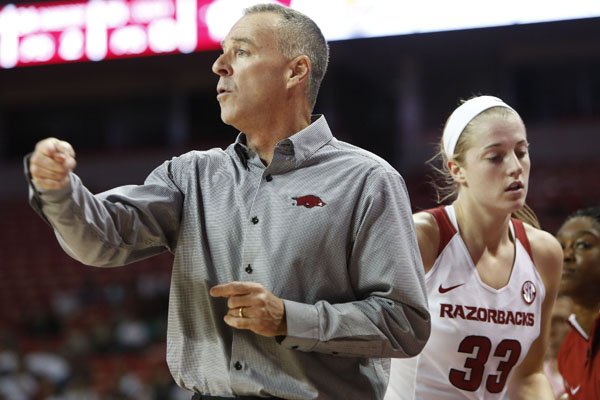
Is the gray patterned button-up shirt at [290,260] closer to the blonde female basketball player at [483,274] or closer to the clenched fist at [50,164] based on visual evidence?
the clenched fist at [50,164]

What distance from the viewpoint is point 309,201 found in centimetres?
231

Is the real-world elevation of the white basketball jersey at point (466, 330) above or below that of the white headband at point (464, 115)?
below

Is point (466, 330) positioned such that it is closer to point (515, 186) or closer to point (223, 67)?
point (515, 186)

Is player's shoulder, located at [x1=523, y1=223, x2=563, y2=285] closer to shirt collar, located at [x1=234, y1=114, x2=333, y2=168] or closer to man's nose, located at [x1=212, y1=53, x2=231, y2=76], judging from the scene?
shirt collar, located at [x1=234, y1=114, x2=333, y2=168]

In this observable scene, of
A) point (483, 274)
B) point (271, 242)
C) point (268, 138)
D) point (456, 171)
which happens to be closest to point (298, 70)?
point (268, 138)

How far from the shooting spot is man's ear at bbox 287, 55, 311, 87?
8.18 ft

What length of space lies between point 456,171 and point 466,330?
21.7 inches

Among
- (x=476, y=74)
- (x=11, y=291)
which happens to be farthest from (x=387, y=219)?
(x=476, y=74)

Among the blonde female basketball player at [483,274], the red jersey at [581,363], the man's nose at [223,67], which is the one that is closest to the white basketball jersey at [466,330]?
the blonde female basketball player at [483,274]

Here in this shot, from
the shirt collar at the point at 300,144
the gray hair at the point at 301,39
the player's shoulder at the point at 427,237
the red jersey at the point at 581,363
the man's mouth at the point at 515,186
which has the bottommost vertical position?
the red jersey at the point at 581,363

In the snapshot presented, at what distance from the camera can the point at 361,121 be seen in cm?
1562

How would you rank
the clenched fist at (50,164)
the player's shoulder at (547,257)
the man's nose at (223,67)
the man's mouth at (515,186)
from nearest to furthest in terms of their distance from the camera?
the clenched fist at (50,164) → the man's nose at (223,67) → the man's mouth at (515,186) → the player's shoulder at (547,257)

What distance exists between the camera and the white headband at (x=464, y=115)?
3107 mm

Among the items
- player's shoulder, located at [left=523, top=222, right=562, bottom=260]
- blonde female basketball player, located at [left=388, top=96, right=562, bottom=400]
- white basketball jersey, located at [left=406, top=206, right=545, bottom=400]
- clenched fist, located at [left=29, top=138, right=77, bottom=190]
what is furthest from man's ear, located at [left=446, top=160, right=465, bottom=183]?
clenched fist, located at [left=29, top=138, right=77, bottom=190]
